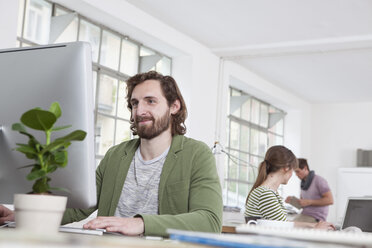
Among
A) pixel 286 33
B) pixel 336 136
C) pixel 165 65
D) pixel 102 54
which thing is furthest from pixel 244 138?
pixel 102 54

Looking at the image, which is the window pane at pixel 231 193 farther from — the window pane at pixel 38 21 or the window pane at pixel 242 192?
the window pane at pixel 38 21

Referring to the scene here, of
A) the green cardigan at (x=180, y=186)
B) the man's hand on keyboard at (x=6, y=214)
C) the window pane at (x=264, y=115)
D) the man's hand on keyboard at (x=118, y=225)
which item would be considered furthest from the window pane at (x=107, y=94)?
the man's hand on keyboard at (x=118, y=225)

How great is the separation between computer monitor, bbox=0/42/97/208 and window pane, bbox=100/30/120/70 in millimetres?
4411

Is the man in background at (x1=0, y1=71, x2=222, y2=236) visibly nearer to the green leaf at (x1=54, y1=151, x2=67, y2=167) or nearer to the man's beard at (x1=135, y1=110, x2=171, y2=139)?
the man's beard at (x1=135, y1=110, x2=171, y2=139)

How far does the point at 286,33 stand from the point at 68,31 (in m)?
2.42

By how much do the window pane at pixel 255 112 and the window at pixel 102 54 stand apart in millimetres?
2610

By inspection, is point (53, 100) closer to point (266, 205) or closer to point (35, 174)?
point (35, 174)

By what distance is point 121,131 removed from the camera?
5.96 metres

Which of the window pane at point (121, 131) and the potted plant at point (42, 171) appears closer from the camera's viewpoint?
the potted plant at point (42, 171)

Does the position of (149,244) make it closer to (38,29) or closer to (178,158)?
(178,158)

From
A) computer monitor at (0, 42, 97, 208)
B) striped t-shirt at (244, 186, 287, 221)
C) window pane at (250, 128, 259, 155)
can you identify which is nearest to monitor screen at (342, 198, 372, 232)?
striped t-shirt at (244, 186, 287, 221)

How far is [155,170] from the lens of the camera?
183 centimetres

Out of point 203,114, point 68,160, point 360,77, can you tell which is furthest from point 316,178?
point 68,160

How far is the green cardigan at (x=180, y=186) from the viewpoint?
1555 millimetres
